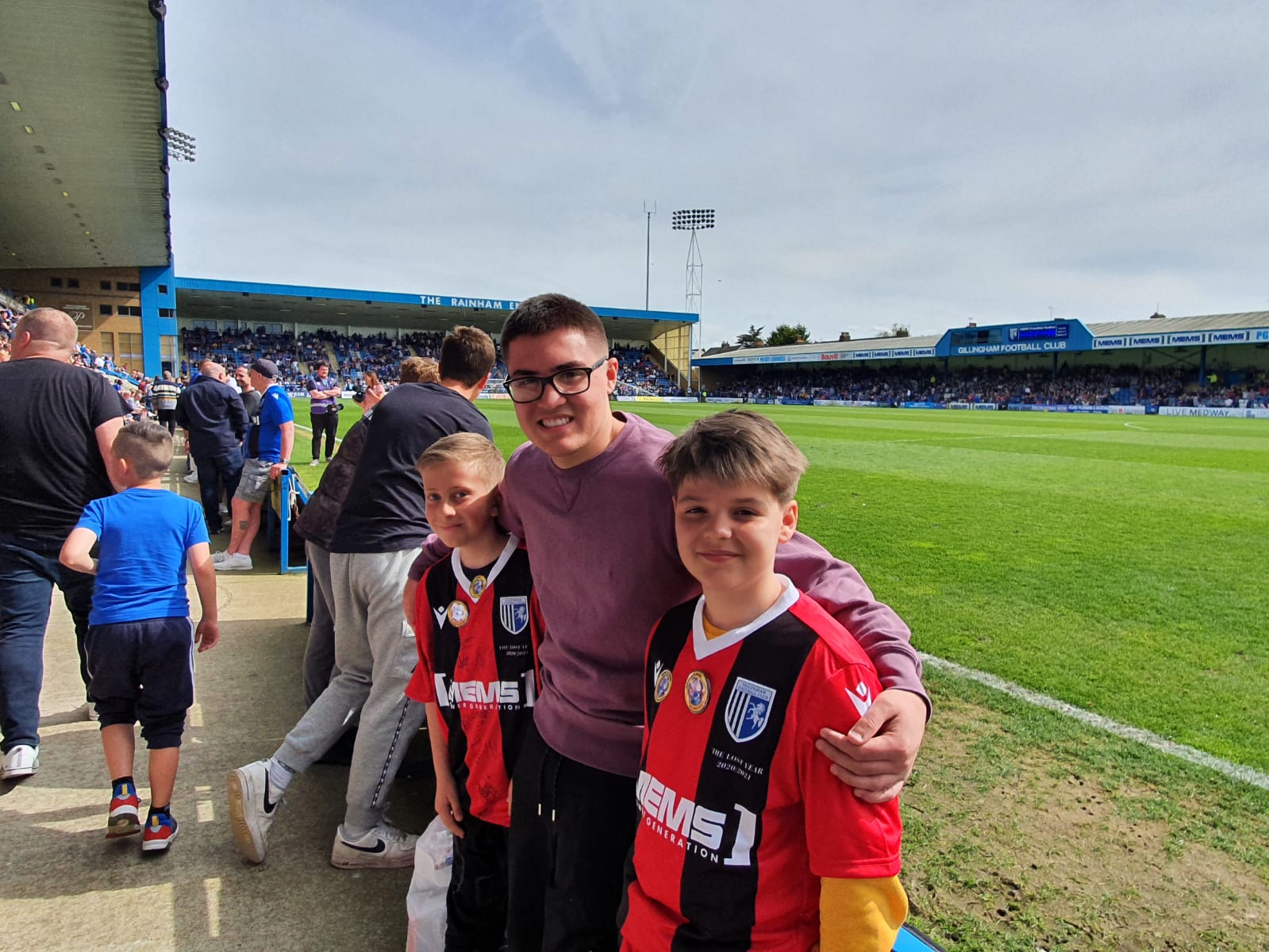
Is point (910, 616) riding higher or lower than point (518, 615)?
lower

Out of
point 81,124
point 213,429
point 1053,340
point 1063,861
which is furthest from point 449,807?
point 1053,340

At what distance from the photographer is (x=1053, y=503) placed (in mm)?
10273

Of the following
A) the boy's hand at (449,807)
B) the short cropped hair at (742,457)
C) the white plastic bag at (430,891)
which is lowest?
the white plastic bag at (430,891)

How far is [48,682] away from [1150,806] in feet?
18.8

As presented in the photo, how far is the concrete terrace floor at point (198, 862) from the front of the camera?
2.40 meters

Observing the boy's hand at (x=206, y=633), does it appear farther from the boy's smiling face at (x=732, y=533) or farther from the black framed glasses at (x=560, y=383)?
the boy's smiling face at (x=732, y=533)

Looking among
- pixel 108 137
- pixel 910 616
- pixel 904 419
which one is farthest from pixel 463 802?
pixel 904 419

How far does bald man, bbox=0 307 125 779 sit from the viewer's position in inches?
134

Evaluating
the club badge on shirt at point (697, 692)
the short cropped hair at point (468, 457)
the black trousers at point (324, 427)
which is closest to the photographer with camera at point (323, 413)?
the black trousers at point (324, 427)

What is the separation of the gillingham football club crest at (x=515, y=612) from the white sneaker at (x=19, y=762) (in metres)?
Answer: 2.74

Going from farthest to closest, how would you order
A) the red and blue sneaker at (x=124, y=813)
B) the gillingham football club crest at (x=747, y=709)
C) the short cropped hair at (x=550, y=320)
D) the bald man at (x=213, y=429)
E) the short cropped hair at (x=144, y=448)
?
the bald man at (x=213, y=429), the short cropped hair at (x=144, y=448), the red and blue sneaker at (x=124, y=813), the short cropped hair at (x=550, y=320), the gillingham football club crest at (x=747, y=709)

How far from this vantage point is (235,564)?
7.08 meters

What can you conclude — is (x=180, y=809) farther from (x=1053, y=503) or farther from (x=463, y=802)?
(x=1053, y=503)

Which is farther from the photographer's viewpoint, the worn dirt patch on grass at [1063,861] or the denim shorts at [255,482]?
the denim shorts at [255,482]
